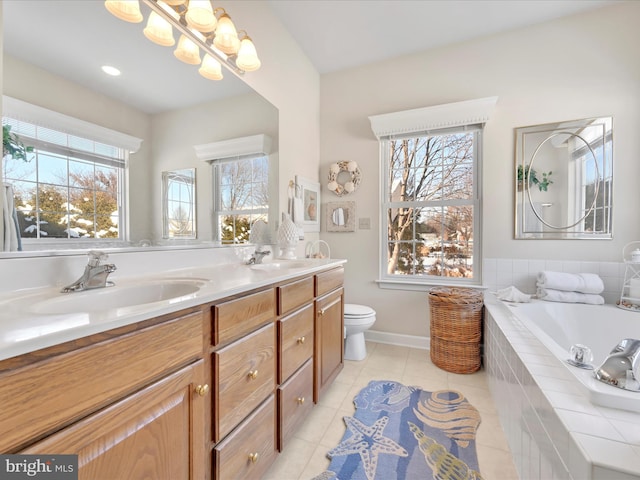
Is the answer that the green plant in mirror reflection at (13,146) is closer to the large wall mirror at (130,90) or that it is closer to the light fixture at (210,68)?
the large wall mirror at (130,90)

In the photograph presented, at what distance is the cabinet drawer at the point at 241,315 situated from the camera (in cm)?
89

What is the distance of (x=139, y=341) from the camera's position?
659 mm

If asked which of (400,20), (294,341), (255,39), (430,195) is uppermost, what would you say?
(400,20)

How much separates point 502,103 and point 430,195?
2.98ft

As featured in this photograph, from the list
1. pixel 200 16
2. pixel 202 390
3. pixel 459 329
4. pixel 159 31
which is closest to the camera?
pixel 202 390

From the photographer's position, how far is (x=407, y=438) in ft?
4.71

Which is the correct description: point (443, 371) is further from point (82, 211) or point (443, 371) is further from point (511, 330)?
point (82, 211)

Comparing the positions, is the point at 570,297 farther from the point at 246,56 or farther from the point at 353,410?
the point at 246,56

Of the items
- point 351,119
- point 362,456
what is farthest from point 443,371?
point 351,119

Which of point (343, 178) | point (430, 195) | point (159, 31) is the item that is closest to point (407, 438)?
point (430, 195)

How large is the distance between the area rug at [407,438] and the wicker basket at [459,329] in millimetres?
328

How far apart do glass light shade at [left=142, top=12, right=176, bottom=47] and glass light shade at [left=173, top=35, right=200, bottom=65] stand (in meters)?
0.06

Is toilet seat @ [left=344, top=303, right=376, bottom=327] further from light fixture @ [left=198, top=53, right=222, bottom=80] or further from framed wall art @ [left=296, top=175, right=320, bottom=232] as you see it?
light fixture @ [left=198, top=53, right=222, bottom=80]

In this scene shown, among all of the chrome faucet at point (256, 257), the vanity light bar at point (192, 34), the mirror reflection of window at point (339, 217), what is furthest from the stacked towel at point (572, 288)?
the vanity light bar at point (192, 34)
